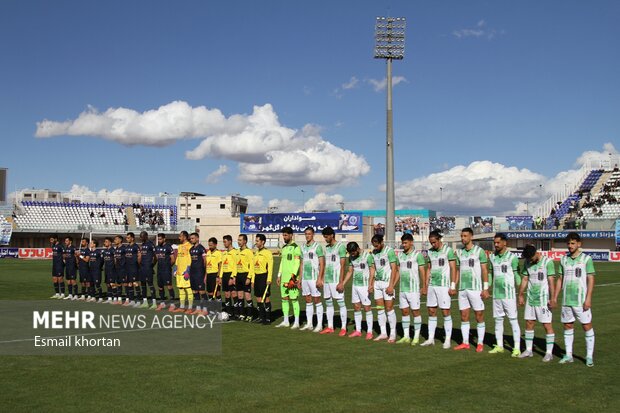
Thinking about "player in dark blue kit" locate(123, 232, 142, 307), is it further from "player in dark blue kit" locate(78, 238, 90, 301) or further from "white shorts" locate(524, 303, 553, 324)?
"white shorts" locate(524, 303, 553, 324)

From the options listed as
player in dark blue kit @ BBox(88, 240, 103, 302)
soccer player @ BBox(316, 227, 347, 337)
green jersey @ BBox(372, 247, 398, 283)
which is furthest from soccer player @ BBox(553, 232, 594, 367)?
player in dark blue kit @ BBox(88, 240, 103, 302)

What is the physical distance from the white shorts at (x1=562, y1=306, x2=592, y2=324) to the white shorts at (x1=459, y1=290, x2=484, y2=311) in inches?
60.2

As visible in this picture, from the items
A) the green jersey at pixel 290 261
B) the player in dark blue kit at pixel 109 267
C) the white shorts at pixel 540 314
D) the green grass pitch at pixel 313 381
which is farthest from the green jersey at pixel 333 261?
the player in dark blue kit at pixel 109 267

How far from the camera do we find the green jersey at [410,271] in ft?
39.1

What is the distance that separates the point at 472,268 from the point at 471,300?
1.97ft

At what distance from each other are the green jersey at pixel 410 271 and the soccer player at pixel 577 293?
107 inches

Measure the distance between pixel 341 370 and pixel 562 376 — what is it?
3.35 meters

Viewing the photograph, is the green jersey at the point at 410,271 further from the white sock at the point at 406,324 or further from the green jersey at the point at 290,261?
the green jersey at the point at 290,261

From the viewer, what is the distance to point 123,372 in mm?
9070

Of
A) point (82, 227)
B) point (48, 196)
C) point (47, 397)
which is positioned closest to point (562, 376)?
point (47, 397)

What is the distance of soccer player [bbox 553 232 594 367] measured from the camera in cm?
978

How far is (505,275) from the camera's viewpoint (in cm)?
1088

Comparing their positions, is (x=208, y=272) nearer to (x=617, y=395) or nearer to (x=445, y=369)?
(x=445, y=369)

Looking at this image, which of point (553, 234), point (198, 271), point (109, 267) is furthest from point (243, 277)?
point (553, 234)
